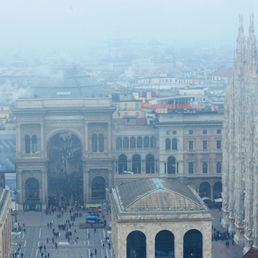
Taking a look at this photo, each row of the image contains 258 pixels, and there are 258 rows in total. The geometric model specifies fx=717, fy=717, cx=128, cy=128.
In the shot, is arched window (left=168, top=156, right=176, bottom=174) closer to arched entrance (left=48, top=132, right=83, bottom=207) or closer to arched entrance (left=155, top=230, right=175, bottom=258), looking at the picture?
arched entrance (left=48, top=132, right=83, bottom=207)

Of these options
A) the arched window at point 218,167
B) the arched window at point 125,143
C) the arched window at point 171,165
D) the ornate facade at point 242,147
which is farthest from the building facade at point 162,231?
the arched window at point 218,167

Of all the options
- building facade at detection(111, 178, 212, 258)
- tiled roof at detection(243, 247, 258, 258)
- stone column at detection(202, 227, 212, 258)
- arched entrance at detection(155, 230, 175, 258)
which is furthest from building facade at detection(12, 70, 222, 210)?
stone column at detection(202, 227, 212, 258)

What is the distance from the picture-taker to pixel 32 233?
313ft

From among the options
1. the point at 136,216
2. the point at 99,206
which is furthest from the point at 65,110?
the point at 136,216

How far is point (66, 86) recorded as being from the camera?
414 ft

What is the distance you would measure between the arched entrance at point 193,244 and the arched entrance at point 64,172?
4445cm

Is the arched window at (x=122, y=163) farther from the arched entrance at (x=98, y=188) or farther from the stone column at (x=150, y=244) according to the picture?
the stone column at (x=150, y=244)

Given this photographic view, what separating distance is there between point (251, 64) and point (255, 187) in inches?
635

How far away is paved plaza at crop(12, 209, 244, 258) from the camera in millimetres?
85250

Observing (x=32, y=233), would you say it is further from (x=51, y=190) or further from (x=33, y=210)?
(x=51, y=190)

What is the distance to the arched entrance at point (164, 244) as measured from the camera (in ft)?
221

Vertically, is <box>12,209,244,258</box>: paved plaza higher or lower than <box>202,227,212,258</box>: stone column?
lower

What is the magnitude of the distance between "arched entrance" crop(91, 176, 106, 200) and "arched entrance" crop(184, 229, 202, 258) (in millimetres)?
44033

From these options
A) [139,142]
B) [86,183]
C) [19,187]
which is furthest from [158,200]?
[19,187]
